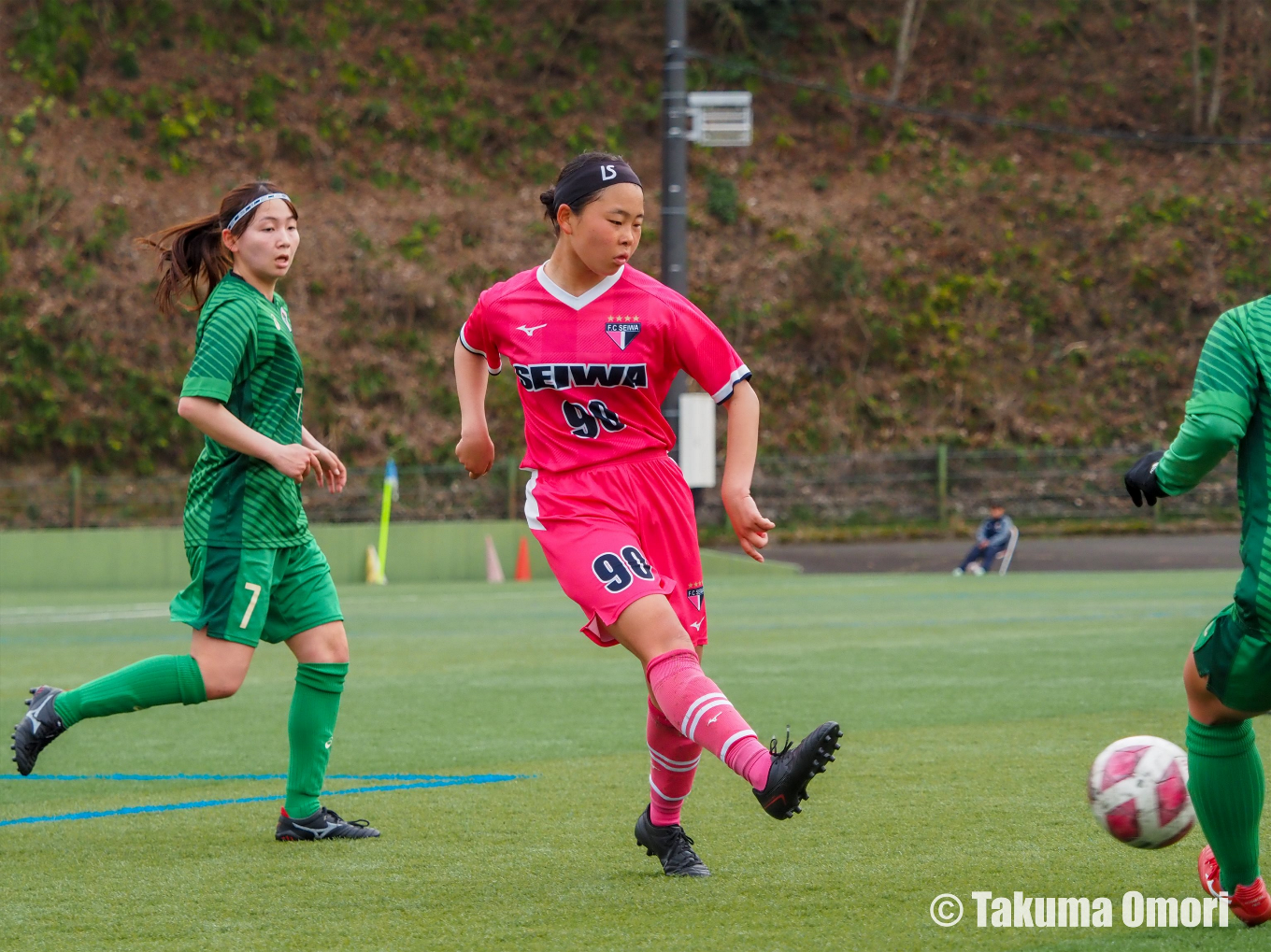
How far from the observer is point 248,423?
5.10m

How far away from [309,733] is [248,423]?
1010 mm

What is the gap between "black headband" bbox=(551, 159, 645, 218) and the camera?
14.5ft

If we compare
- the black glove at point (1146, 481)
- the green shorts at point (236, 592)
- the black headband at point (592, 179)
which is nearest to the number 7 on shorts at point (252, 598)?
the green shorts at point (236, 592)

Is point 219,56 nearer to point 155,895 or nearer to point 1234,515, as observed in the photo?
point 1234,515

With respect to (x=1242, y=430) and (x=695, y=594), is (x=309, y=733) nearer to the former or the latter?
(x=695, y=594)

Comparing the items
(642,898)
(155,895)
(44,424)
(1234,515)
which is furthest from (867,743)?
(1234,515)

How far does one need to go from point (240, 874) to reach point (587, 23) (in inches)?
1321

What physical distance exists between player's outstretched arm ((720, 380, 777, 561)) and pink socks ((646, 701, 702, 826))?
58cm

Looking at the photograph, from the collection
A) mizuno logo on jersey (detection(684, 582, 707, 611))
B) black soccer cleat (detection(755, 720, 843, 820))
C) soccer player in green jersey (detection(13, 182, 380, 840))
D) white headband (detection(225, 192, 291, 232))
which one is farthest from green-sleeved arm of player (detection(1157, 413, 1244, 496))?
white headband (detection(225, 192, 291, 232))

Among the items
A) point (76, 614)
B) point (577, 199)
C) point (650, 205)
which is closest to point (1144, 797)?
point (577, 199)

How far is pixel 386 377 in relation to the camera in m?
29.7

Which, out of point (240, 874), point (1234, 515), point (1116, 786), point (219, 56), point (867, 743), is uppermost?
point (219, 56)

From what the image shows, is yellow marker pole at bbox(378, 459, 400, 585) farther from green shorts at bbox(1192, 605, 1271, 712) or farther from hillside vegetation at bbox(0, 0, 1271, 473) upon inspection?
green shorts at bbox(1192, 605, 1271, 712)

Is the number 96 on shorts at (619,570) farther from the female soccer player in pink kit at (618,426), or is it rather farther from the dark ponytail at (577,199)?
the dark ponytail at (577,199)
